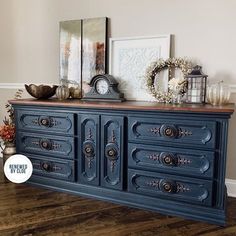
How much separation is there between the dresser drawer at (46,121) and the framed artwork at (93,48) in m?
0.56

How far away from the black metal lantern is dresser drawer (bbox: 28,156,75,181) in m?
1.29

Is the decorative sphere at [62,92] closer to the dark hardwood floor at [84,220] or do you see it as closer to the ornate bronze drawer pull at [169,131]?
the dark hardwood floor at [84,220]

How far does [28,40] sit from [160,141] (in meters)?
2.23

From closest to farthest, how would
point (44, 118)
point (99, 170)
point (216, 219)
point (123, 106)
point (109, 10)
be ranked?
point (216, 219)
point (123, 106)
point (99, 170)
point (44, 118)
point (109, 10)

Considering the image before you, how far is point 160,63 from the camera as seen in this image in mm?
2734

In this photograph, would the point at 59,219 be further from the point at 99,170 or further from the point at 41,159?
the point at 41,159

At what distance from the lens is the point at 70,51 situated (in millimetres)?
→ 3244

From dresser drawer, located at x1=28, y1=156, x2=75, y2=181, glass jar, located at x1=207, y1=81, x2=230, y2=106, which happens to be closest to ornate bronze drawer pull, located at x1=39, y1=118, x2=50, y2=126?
dresser drawer, located at x1=28, y1=156, x2=75, y2=181

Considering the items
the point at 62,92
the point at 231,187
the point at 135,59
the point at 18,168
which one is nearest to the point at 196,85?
the point at 135,59

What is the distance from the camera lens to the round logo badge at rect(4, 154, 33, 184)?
9.73ft

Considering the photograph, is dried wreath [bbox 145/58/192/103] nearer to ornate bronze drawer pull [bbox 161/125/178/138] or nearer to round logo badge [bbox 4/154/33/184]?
ornate bronze drawer pull [bbox 161/125/178/138]

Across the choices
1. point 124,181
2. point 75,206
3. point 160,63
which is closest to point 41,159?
point 75,206

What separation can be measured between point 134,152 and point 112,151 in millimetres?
206

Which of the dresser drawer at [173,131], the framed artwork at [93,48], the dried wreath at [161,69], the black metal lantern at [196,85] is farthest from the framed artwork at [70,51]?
the black metal lantern at [196,85]
